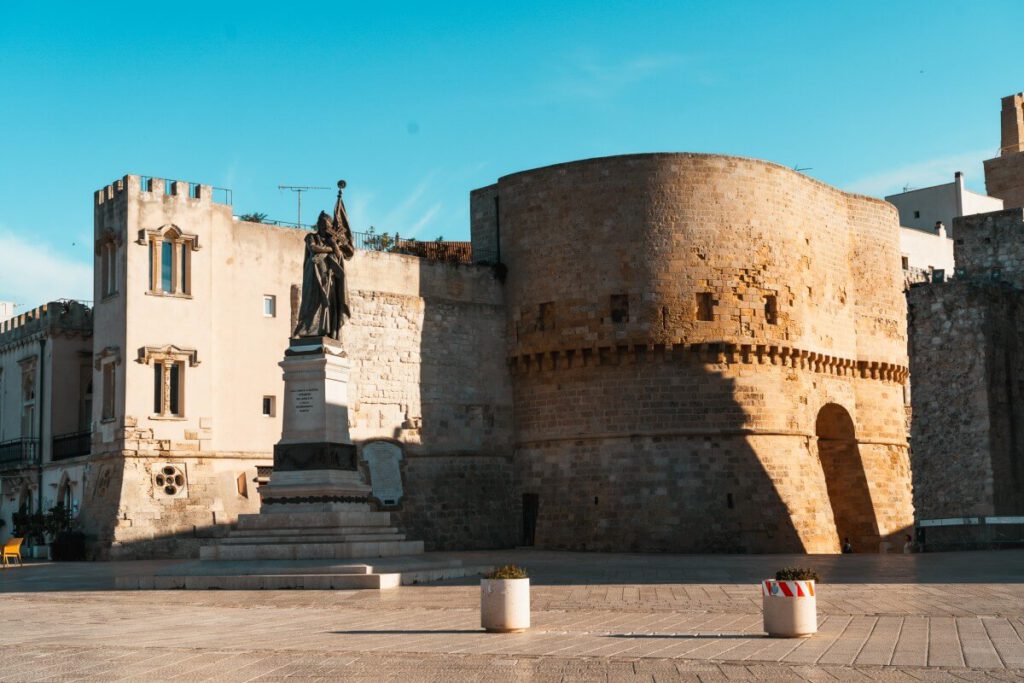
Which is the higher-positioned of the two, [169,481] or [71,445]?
[71,445]

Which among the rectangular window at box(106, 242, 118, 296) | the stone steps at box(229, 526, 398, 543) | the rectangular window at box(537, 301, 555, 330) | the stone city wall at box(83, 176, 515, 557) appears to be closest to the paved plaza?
the stone steps at box(229, 526, 398, 543)

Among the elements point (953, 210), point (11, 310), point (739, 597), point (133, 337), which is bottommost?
point (739, 597)

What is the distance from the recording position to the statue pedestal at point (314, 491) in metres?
21.5

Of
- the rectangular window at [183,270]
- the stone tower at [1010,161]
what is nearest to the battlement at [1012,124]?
the stone tower at [1010,161]

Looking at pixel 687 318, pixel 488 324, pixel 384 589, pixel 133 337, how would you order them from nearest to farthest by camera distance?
pixel 384 589 → pixel 133 337 → pixel 687 318 → pixel 488 324

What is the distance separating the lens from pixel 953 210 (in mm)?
59219

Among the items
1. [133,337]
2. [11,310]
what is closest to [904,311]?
[133,337]

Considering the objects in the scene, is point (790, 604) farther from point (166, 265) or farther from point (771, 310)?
point (771, 310)

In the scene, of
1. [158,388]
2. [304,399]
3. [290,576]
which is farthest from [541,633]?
[158,388]

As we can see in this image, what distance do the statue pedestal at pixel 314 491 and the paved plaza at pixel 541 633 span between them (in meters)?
1.86

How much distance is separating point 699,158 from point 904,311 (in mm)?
10417

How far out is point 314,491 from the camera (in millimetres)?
21922

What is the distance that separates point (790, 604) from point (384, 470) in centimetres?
2275

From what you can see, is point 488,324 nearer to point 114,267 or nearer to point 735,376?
point 735,376
